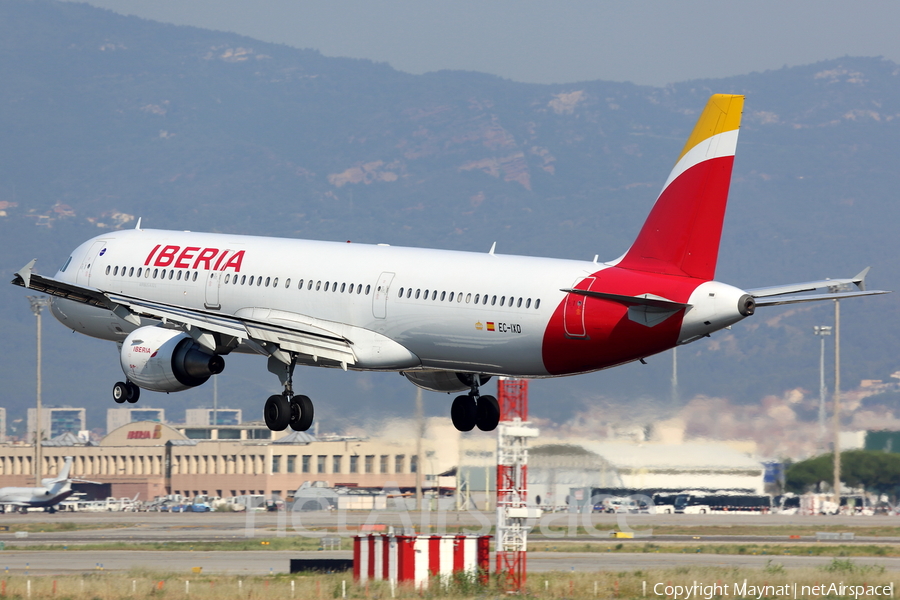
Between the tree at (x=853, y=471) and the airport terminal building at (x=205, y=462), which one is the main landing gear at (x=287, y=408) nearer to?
the airport terminal building at (x=205, y=462)

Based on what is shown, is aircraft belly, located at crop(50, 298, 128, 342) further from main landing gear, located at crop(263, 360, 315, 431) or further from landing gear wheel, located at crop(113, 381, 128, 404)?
main landing gear, located at crop(263, 360, 315, 431)

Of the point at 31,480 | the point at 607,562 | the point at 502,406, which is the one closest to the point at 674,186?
the point at 502,406

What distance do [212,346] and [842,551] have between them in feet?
142

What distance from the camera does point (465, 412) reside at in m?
48.7

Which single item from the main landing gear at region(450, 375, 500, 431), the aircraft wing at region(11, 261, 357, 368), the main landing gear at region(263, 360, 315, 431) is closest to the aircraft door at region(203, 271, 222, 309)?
the aircraft wing at region(11, 261, 357, 368)

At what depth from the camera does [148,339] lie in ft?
154

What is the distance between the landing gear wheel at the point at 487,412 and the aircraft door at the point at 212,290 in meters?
9.57

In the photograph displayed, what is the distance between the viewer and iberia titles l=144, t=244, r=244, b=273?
4781 centimetres

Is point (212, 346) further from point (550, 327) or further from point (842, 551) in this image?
point (842, 551)

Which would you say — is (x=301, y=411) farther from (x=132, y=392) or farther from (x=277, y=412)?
(x=132, y=392)

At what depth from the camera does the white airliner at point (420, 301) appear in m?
39.1

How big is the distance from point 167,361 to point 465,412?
403 inches

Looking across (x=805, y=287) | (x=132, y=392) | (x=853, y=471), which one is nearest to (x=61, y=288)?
(x=132, y=392)

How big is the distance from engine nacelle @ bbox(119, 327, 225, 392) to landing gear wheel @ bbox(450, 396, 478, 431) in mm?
8209
